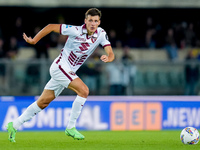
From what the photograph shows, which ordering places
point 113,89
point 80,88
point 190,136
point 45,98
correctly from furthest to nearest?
point 113,89, point 45,98, point 80,88, point 190,136

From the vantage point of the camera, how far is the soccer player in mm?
9062

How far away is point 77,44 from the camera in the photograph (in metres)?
9.27

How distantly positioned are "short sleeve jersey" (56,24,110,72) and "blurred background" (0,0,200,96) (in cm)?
427

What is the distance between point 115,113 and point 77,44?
14.0 feet

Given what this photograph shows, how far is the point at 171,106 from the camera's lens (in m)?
13.4

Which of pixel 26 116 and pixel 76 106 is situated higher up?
pixel 76 106

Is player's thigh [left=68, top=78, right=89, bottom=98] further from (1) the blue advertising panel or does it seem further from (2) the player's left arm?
(1) the blue advertising panel

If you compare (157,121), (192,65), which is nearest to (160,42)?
(192,65)

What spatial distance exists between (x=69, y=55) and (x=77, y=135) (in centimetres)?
129

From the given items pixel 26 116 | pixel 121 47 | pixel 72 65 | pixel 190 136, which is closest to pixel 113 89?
pixel 121 47

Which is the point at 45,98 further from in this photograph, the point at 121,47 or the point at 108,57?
the point at 121,47

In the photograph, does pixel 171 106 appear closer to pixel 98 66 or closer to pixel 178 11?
pixel 98 66

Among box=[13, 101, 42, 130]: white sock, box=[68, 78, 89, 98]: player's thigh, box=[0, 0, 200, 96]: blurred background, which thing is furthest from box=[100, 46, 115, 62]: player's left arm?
box=[0, 0, 200, 96]: blurred background

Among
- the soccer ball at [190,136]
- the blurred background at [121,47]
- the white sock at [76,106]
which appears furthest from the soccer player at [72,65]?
the blurred background at [121,47]
